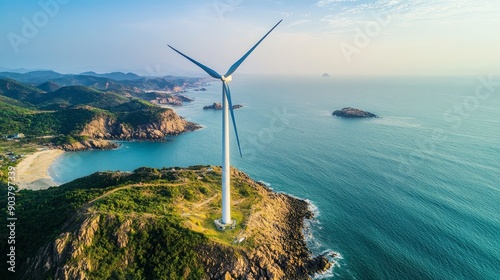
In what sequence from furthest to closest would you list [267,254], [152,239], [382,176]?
[382,176], [267,254], [152,239]

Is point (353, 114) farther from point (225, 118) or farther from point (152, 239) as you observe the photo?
point (152, 239)

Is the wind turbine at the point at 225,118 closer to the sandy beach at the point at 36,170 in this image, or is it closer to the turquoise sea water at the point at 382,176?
the turquoise sea water at the point at 382,176

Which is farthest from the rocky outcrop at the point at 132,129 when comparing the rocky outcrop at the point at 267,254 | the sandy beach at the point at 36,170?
the rocky outcrop at the point at 267,254

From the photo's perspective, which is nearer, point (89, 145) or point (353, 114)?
point (89, 145)

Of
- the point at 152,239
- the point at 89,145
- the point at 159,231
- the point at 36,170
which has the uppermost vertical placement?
the point at 159,231

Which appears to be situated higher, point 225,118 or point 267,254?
point 225,118

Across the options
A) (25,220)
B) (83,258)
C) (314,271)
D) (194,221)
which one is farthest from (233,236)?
(25,220)

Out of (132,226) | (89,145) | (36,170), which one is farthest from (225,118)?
(89,145)
